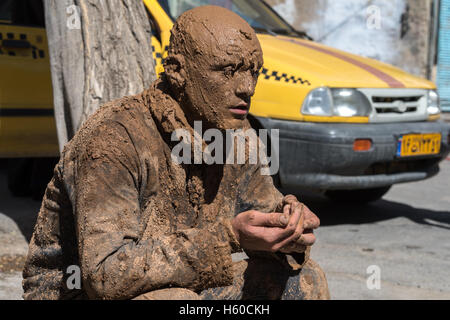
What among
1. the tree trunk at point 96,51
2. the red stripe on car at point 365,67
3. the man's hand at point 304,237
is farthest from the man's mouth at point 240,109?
the red stripe on car at point 365,67

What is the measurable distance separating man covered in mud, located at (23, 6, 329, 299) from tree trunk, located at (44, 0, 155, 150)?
1746 millimetres

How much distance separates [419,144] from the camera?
202 inches

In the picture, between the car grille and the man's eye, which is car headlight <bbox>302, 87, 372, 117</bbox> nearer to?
the car grille

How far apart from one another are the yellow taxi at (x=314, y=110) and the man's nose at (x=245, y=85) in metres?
2.49

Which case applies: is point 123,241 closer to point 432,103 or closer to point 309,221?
point 309,221

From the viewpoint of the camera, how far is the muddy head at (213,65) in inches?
81.7

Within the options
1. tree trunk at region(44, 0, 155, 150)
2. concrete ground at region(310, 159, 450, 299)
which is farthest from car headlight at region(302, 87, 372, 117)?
tree trunk at region(44, 0, 155, 150)

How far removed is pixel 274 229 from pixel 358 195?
14.6 ft

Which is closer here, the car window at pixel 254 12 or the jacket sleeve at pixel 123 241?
the jacket sleeve at pixel 123 241

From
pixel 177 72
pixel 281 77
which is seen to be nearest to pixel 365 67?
pixel 281 77

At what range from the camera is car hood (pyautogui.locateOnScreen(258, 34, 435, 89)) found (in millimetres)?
4836

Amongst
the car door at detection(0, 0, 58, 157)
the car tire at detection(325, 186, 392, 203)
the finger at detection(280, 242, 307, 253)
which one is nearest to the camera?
the finger at detection(280, 242, 307, 253)

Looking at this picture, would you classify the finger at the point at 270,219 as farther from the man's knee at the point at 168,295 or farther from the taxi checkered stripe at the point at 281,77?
the taxi checkered stripe at the point at 281,77
